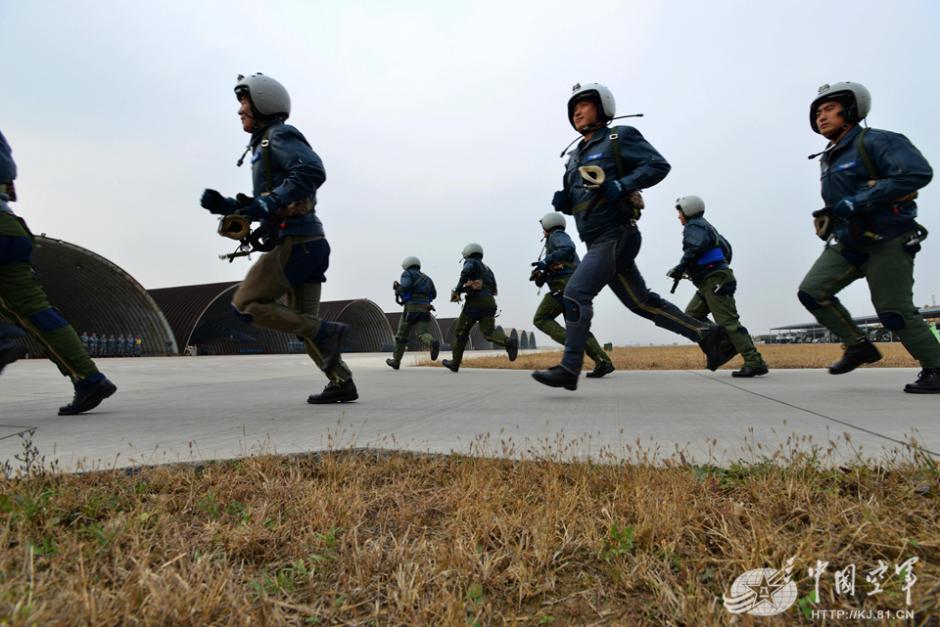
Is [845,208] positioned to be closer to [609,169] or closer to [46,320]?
[609,169]

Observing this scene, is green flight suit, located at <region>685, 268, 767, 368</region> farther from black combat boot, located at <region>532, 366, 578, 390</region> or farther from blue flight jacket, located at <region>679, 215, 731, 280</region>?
black combat boot, located at <region>532, 366, 578, 390</region>

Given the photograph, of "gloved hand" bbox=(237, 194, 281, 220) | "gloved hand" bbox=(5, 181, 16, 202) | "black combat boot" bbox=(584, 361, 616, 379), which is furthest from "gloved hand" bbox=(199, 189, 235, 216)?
"black combat boot" bbox=(584, 361, 616, 379)

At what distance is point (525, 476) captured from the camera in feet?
5.22

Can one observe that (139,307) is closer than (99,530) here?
No

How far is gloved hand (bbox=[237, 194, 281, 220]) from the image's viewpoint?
2951 mm

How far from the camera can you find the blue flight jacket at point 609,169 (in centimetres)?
367

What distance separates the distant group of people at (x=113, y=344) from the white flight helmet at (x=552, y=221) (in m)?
23.2

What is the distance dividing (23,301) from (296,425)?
5.83 ft

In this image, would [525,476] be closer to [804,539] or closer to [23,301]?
[804,539]

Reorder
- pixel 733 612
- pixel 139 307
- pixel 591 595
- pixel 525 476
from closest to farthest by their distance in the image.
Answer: pixel 733 612 → pixel 591 595 → pixel 525 476 → pixel 139 307

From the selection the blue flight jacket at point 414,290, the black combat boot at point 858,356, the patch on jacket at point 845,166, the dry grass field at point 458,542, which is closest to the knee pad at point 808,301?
the black combat boot at point 858,356

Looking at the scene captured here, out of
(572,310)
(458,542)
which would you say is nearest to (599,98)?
(572,310)

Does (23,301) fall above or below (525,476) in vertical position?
above

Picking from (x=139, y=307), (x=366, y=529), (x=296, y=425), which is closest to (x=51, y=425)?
(x=296, y=425)
